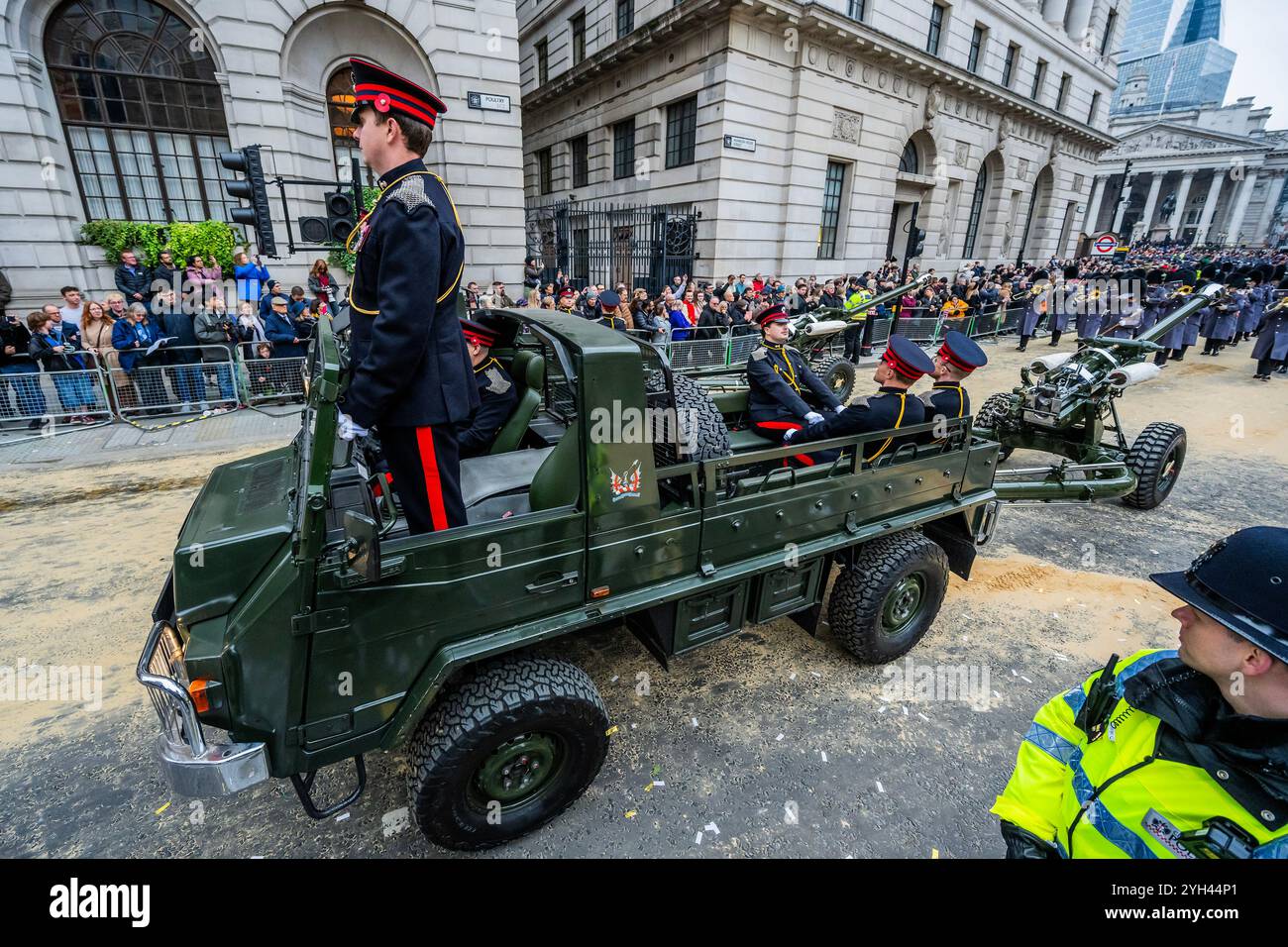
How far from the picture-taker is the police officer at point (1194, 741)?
128 cm

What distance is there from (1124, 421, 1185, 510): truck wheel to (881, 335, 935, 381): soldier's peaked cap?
13.7ft

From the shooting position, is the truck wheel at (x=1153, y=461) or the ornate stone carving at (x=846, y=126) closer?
the truck wheel at (x=1153, y=461)

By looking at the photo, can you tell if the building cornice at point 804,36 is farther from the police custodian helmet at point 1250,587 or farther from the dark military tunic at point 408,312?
the police custodian helmet at point 1250,587

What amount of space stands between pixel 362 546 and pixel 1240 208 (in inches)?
4341

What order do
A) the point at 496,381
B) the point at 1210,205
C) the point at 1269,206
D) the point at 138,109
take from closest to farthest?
the point at 496,381 → the point at 138,109 → the point at 1210,205 → the point at 1269,206

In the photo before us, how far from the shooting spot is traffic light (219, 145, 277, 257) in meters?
7.09

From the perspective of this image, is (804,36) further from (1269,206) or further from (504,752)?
(1269,206)

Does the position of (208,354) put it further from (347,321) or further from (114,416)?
(347,321)

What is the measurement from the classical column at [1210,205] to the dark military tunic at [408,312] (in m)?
102

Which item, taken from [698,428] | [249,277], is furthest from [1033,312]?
[249,277]

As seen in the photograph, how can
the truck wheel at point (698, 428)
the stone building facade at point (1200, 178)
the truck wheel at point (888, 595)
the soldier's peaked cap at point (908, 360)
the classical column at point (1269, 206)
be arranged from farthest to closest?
the classical column at point (1269, 206) < the stone building facade at point (1200, 178) < the soldier's peaked cap at point (908, 360) < the truck wheel at point (888, 595) < the truck wheel at point (698, 428)

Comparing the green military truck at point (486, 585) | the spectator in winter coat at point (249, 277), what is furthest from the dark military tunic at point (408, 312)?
the spectator in winter coat at point (249, 277)

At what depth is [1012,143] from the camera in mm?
25375

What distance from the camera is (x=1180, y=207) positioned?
73688mm
